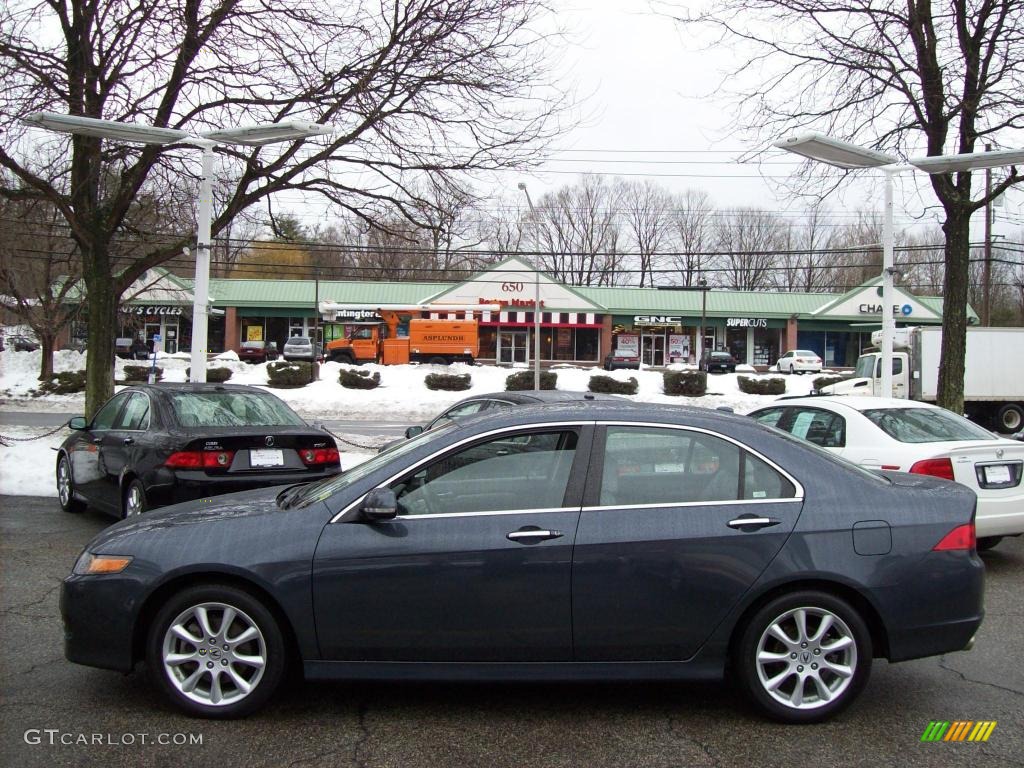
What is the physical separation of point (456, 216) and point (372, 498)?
441 inches

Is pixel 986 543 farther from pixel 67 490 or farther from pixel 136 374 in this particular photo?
pixel 136 374

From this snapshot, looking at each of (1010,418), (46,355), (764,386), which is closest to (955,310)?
(1010,418)

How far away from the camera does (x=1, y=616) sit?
5.64 m

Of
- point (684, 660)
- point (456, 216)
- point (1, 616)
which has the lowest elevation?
point (1, 616)

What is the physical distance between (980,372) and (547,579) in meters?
24.0

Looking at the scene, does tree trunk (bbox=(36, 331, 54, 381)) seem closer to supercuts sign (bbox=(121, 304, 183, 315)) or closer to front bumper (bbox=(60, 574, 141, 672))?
supercuts sign (bbox=(121, 304, 183, 315))

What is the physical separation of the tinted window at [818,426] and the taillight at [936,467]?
0.77 meters

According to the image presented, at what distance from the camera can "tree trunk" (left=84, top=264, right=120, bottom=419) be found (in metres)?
13.4

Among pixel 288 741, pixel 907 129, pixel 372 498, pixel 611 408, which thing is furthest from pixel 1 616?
pixel 907 129

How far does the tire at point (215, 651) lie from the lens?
394cm

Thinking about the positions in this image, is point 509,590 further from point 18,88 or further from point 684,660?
point 18,88

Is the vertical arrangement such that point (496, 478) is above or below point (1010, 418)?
above

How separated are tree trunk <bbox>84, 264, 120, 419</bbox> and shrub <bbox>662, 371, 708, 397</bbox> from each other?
21991 mm

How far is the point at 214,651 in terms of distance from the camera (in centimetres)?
397
